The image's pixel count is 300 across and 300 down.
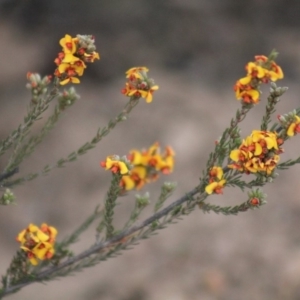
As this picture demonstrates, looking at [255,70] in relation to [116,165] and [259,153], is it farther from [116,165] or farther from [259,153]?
[116,165]

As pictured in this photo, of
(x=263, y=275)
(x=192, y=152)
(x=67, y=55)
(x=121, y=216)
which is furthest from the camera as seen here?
(x=192, y=152)

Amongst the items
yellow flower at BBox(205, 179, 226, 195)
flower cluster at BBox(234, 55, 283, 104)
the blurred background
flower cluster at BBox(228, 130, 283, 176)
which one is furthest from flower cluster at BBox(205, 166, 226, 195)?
the blurred background

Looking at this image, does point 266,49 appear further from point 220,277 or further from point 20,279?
point 20,279

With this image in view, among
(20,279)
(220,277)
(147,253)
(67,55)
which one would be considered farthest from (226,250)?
(67,55)

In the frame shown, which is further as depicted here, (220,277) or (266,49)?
(266,49)

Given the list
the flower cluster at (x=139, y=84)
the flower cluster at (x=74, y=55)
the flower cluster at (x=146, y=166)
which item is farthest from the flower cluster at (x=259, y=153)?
the flower cluster at (x=146, y=166)

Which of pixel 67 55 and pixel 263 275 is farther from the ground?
pixel 263 275

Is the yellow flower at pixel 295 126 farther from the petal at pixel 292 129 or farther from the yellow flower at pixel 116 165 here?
the yellow flower at pixel 116 165
